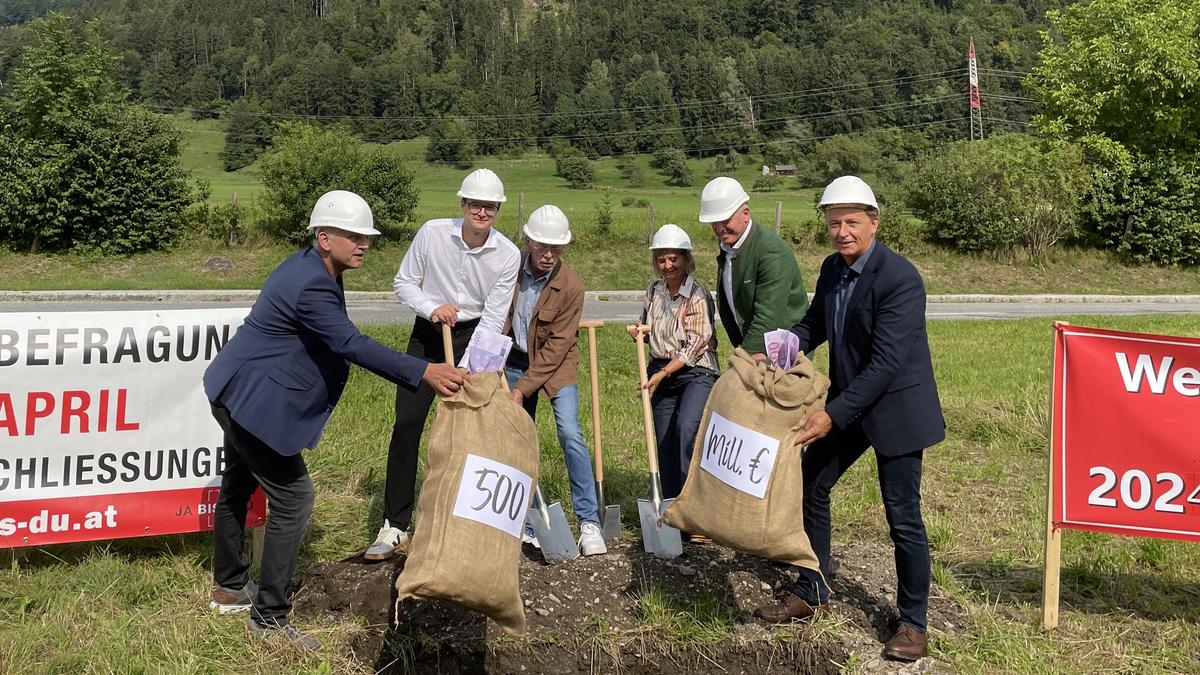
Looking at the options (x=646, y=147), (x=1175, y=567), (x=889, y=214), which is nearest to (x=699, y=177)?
(x=646, y=147)

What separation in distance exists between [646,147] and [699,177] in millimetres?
14891

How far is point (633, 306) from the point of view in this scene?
65.5 ft

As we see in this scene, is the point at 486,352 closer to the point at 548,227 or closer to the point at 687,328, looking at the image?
the point at 548,227

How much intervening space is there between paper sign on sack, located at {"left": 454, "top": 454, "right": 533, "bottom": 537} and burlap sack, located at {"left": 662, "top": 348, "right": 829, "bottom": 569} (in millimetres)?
824

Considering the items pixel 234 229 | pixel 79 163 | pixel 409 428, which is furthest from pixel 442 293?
pixel 79 163

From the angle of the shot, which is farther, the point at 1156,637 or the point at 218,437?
the point at 218,437

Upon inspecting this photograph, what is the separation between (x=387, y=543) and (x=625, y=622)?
1.35 meters

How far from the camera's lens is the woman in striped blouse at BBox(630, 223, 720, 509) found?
5203 mm

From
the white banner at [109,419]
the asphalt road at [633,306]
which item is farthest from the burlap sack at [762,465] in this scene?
the asphalt road at [633,306]

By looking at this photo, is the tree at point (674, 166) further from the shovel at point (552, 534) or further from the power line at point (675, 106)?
the shovel at point (552, 534)

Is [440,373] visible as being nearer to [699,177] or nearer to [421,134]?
[699,177]

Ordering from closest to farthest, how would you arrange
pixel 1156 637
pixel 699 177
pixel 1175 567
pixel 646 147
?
1. pixel 1156 637
2. pixel 1175 567
3. pixel 699 177
4. pixel 646 147

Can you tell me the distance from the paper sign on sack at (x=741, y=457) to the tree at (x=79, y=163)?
2157 cm

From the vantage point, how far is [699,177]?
3152 inches
